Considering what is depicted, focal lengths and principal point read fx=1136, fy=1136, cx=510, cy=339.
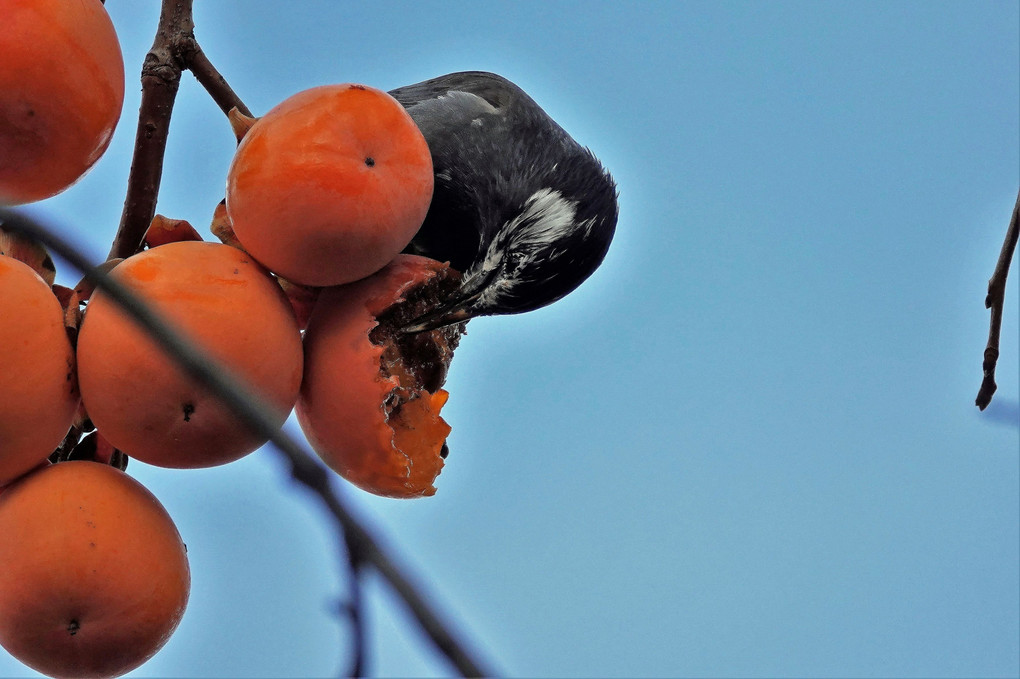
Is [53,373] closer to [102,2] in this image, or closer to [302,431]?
[302,431]

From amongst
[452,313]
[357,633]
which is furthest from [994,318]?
[357,633]

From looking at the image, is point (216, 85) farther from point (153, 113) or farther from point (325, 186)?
point (325, 186)

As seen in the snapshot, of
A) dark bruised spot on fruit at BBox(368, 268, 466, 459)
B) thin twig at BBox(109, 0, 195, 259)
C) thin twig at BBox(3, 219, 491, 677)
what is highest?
thin twig at BBox(3, 219, 491, 677)

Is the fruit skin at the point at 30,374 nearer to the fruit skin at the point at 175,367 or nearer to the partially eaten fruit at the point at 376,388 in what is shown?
the fruit skin at the point at 175,367

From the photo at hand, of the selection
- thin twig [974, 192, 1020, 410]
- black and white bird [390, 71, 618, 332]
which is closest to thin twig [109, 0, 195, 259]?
black and white bird [390, 71, 618, 332]

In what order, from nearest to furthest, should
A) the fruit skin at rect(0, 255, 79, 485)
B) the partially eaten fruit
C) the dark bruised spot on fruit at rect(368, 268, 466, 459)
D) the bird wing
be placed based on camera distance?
the fruit skin at rect(0, 255, 79, 485) → the partially eaten fruit → the dark bruised spot on fruit at rect(368, 268, 466, 459) → the bird wing

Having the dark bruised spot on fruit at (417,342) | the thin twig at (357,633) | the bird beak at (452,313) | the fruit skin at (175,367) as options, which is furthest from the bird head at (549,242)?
the thin twig at (357,633)

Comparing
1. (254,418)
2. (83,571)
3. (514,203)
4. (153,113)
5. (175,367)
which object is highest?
(254,418)

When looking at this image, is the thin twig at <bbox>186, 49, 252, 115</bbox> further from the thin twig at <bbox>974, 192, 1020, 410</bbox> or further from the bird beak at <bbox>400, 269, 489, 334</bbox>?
the thin twig at <bbox>974, 192, 1020, 410</bbox>

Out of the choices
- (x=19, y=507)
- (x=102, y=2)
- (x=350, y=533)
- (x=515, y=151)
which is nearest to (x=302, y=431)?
(x=19, y=507)
